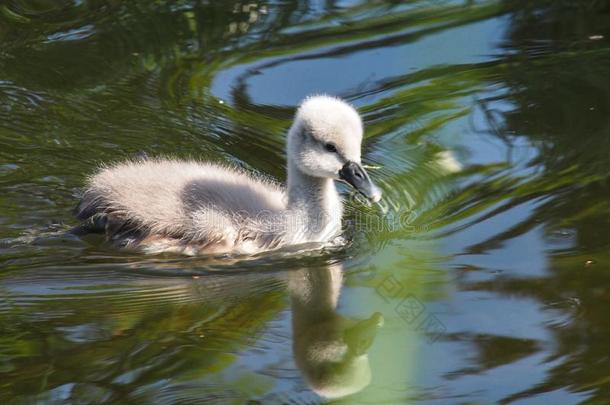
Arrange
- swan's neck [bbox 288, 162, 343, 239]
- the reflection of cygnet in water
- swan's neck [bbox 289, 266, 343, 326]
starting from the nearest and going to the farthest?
the reflection of cygnet in water < swan's neck [bbox 289, 266, 343, 326] < swan's neck [bbox 288, 162, 343, 239]

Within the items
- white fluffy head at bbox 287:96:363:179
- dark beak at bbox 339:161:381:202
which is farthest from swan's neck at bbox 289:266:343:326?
white fluffy head at bbox 287:96:363:179

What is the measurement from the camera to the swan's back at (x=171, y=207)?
4.36 metres

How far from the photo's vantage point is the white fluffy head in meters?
4.40

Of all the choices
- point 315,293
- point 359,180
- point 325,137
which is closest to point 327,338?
point 315,293

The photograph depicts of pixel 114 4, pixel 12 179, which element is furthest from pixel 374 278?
pixel 114 4

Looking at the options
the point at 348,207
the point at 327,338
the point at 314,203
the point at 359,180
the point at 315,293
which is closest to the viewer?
the point at 327,338

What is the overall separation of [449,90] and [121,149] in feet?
5.40

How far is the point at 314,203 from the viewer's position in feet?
15.0

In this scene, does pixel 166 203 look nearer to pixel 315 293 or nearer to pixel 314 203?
pixel 314 203

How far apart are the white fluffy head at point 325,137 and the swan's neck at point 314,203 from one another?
67 millimetres

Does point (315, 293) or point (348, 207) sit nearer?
point (315, 293)

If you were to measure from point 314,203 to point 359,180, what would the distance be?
27 cm

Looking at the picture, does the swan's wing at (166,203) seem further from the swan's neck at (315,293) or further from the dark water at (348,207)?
the swan's neck at (315,293)

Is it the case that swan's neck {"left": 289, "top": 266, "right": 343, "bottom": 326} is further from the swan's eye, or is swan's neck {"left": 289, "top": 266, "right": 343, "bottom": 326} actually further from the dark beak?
the swan's eye
